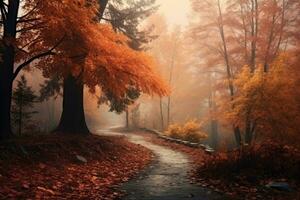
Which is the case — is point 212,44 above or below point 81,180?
above

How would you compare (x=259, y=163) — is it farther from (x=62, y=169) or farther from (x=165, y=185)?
(x=62, y=169)

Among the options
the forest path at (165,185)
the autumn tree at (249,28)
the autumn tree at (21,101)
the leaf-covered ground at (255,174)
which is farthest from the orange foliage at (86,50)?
the autumn tree at (249,28)

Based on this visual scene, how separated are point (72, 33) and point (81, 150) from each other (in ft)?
13.4

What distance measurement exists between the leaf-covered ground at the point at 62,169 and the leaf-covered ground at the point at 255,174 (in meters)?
2.42

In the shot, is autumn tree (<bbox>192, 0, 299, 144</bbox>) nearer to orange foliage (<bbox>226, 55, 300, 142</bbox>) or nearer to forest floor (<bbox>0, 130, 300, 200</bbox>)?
orange foliage (<bbox>226, 55, 300, 142</bbox>)

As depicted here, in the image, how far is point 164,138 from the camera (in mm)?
24812

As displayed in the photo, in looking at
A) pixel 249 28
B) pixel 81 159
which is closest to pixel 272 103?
pixel 249 28

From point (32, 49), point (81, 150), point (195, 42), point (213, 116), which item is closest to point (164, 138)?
point (213, 116)

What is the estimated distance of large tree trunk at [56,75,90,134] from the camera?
1689 centimetres

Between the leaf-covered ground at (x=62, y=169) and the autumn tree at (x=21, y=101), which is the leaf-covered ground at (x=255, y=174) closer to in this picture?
the leaf-covered ground at (x=62, y=169)

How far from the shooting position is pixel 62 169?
10.6m

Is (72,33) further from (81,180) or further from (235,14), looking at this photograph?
(235,14)

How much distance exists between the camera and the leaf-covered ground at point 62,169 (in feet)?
26.9

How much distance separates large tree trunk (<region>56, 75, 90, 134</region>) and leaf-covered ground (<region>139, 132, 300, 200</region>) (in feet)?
25.1
